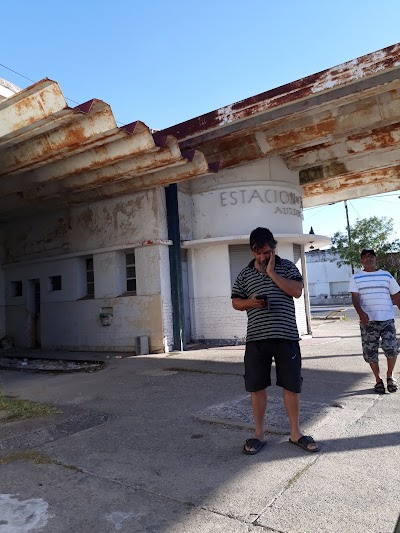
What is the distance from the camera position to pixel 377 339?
5523 mm

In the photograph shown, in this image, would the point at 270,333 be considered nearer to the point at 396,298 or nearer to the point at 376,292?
the point at 376,292

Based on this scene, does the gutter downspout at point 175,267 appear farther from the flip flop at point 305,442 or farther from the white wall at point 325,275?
the white wall at point 325,275

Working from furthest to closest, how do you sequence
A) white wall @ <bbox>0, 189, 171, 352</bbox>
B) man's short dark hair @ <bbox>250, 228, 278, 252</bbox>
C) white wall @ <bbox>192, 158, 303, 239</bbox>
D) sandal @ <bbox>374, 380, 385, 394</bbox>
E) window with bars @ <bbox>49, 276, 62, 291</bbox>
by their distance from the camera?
window with bars @ <bbox>49, 276, 62, 291</bbox> < white wall @ <bbox>192, 158, 303, 239</bbox> < white wall @ <bbox>0, 189, 171, 352</bbox> < sandal @ <bbox>374, 380, 385, 394</bbox> < man's short dark hair @ <bbox>250, 228, 278, 252</bbox>

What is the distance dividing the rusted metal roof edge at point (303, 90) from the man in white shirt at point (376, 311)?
3.72 metres

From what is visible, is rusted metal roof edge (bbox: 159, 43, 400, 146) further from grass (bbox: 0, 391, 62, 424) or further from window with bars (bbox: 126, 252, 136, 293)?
grass (bbox: 0, 391, 62, 424)

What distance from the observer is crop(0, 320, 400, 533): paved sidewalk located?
2527 millimetres

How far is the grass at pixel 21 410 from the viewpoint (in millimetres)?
4977

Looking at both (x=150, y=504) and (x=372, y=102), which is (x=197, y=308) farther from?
(x=150, y=504)

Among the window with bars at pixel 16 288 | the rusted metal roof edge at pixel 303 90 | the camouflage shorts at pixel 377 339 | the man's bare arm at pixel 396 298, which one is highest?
the rusted metal roof edge at pixel 303 90

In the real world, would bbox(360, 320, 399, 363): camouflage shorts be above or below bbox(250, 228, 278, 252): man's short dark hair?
below

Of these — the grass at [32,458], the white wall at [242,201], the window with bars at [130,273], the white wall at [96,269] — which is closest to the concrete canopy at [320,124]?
the white wall at [242,201]

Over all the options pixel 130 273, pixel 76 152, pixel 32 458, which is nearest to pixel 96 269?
pixel 130 273

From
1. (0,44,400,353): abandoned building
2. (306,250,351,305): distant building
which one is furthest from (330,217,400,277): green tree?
(306,250,351,305): distant building

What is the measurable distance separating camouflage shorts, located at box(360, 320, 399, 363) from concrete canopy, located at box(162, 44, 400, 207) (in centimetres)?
449
